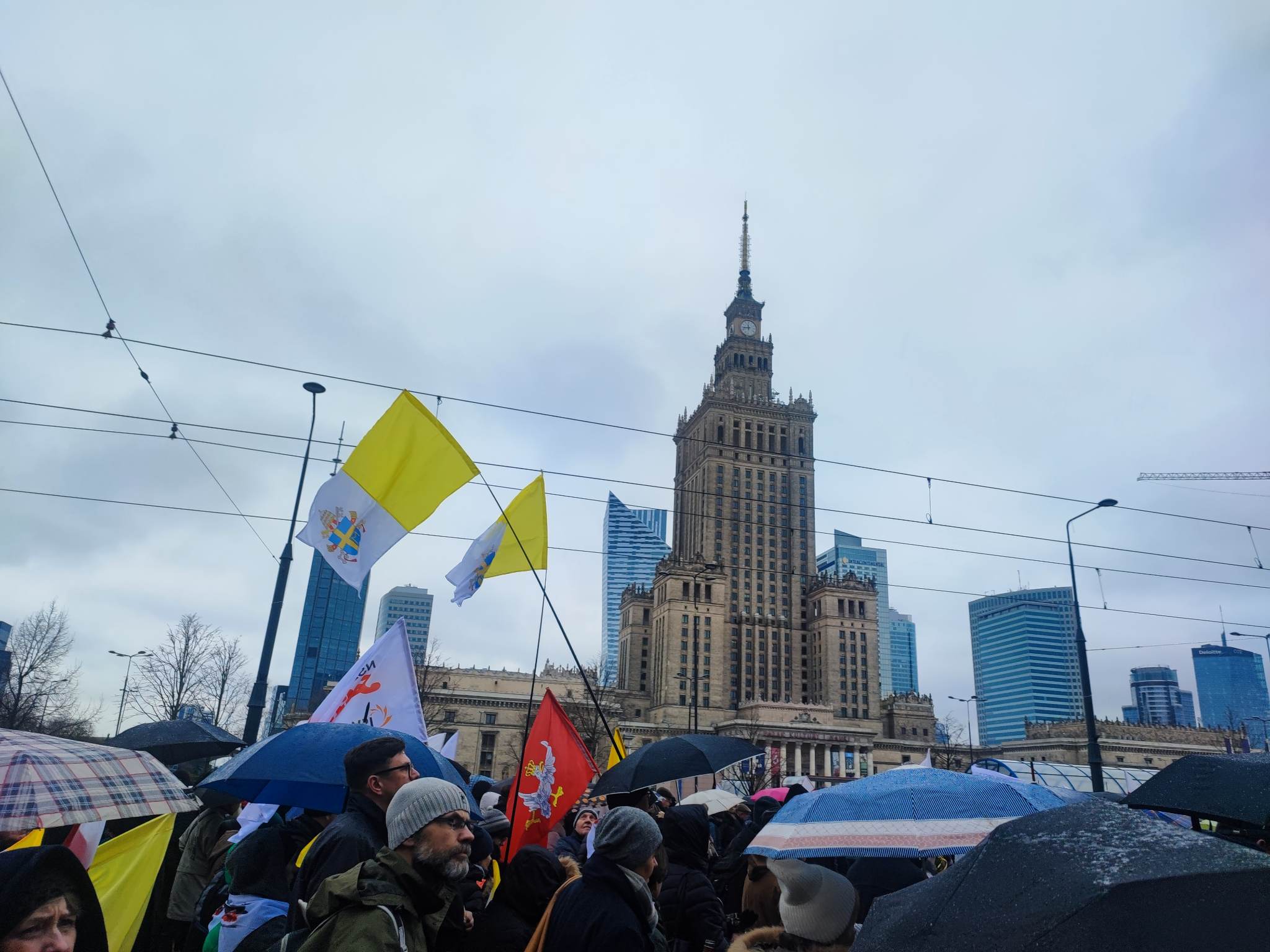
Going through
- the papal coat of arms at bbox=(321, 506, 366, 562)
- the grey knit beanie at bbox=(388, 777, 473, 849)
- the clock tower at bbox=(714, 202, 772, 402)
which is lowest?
the grey knit beanie at bbox=(388, 777, 473, 849)

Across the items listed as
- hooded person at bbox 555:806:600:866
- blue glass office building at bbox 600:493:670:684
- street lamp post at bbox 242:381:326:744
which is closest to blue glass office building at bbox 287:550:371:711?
blue glass office building at bbox 600:493:670:684

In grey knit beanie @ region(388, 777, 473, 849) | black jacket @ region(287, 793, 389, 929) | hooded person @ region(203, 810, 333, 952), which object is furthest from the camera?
hooded person @ region(203, 810, 333, 952)

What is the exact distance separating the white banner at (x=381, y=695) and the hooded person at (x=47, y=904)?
191 inches

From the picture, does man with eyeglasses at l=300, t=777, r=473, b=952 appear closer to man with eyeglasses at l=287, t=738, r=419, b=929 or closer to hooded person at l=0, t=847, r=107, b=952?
man with eyeglasses at l=287, t=738, r=419, b=929

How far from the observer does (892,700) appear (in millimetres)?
108312

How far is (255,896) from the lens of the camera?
15.9 ft

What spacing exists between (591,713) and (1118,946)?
2795 inches

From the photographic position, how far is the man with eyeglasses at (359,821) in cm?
402

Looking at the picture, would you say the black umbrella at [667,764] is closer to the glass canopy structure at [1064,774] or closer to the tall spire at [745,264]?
the glass canopy structure at [1064,774]

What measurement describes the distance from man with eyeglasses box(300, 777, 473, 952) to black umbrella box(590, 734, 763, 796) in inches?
161

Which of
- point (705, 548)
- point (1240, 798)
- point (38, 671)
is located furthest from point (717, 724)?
point (1240, 798)

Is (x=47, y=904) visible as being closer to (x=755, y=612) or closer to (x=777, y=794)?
(x=777, y=794)

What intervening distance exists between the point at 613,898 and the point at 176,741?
26.2 ft

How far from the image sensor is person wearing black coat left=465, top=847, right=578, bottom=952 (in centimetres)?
406
